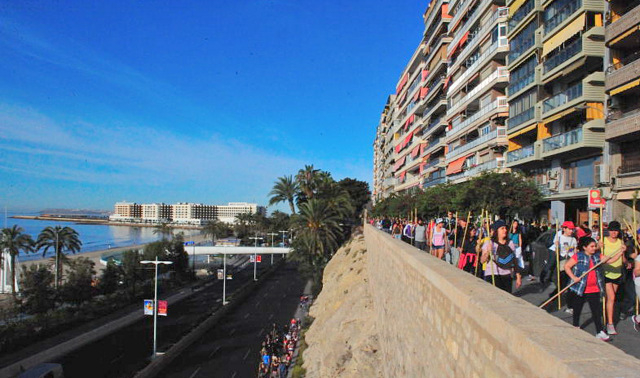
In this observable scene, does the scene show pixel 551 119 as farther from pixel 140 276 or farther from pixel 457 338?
pixel 140 276

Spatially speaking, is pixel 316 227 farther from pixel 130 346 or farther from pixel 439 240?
pixel 439 240

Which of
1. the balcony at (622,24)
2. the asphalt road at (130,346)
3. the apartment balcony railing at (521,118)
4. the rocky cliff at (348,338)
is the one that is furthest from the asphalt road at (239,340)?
the balcony at (622,24)

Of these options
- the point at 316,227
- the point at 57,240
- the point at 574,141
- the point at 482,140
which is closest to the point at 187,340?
the point at 316,227

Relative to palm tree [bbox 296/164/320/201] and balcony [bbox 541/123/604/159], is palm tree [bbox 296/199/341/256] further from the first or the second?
balcony [bbox 541/123/604/159]

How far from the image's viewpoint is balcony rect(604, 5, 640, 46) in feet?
57.0

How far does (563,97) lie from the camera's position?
72.6 ft

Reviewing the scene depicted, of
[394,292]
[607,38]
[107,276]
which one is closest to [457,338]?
[394,292]

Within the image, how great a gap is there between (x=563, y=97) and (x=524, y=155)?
4.39 meters

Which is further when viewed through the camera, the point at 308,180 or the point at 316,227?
the point at 308,180

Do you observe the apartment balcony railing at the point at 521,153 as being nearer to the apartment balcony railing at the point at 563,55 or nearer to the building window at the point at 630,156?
the apartment balcony railing at the point at 563,55

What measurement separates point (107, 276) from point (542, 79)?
133 ft

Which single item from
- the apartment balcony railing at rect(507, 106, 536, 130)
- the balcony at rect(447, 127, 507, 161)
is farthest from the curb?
the apartment balcony railing at rect(507, 106, 536, 130)

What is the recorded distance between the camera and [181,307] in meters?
39.8

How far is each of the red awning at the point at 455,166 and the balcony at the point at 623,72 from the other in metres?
16.1
